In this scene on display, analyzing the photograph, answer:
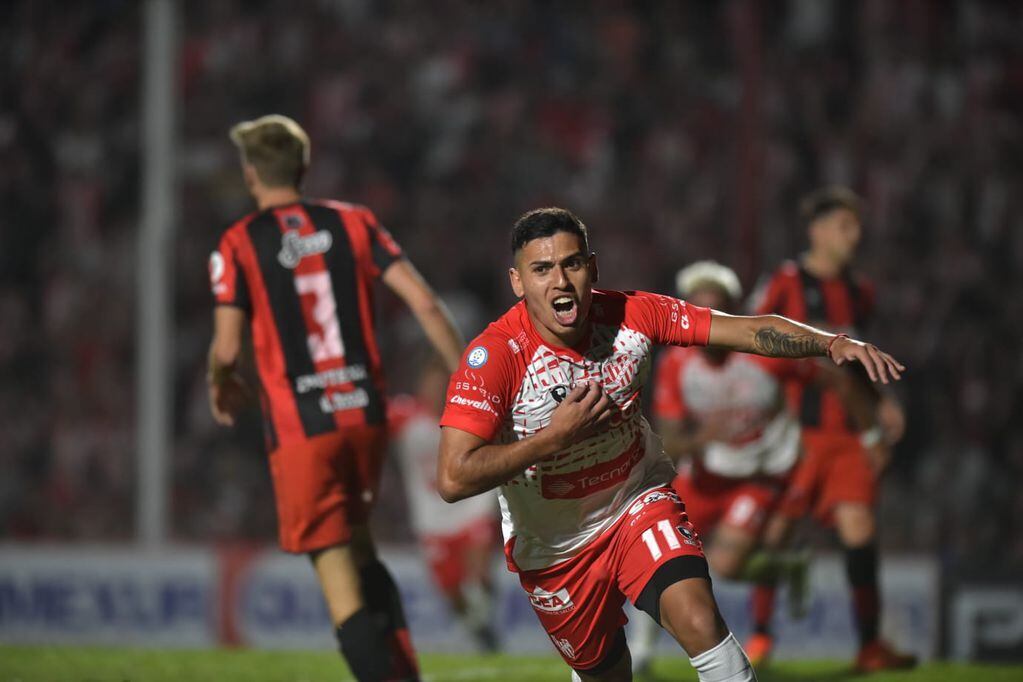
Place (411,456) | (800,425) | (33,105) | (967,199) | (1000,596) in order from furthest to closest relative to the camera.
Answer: (33,105) < (967,199) < (411,456) < (1000,596) < (800,425)

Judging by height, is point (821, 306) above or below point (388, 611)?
above

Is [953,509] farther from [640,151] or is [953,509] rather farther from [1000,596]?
[640,151]

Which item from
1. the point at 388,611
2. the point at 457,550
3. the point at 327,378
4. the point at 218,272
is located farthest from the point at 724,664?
the point at 457,550

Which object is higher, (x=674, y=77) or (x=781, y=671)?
(x=674, y=77)

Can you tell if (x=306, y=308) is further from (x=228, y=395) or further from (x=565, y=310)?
(x=565, y=310)

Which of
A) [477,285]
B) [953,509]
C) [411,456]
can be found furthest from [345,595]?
[477,285]

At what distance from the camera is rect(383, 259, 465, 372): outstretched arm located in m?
4.90

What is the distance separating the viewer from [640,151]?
14.0 meters

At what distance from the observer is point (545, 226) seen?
4.03 meters

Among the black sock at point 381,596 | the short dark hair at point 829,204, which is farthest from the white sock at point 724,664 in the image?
the short dark hair at point 829,204

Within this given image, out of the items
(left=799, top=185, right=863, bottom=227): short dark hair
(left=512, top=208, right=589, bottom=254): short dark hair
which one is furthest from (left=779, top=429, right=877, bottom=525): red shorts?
(left=512, top=208, right=589, bottom=254): short dark hair

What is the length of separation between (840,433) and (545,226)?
11.1 feet

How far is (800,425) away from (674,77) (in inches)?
321

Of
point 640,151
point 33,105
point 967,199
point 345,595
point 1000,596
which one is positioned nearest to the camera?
point 345,595
